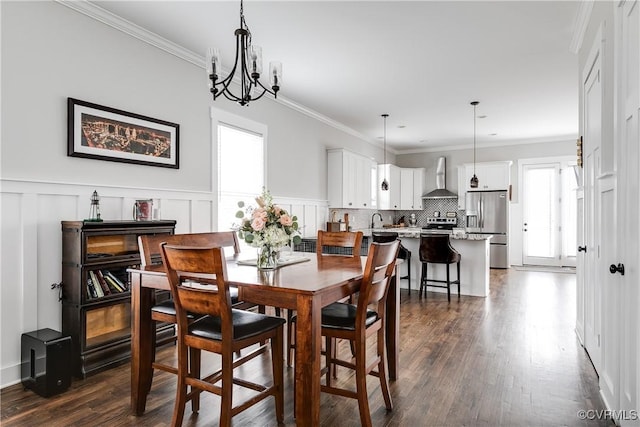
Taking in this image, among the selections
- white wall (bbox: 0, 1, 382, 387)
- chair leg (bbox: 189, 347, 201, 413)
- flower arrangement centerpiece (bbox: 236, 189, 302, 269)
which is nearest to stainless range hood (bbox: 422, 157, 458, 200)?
white wall (bbox: 0, 1, 382, 387)

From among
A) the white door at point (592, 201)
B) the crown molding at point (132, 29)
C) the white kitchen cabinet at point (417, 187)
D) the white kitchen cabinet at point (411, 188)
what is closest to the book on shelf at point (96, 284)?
the crown molding at point (132, 29)

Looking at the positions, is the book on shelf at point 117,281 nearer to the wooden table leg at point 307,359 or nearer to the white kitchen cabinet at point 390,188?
the wooden table leg at point 307,359

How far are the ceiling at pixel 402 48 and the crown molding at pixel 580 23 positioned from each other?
0.15ft

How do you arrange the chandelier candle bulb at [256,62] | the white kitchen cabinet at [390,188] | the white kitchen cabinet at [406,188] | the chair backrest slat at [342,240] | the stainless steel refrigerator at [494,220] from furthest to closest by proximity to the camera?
the white kitchen cabinet at [406,188]
the white kitchen cabinet at [390,188]
the stainless steel refrigerator at [494,220]
the chair backrest slat at [342,240]
the chandelier candle bulb at [256,62]

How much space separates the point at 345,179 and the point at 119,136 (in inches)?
154

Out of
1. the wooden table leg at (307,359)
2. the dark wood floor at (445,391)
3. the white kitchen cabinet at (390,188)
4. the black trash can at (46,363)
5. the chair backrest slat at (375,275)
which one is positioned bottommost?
the dark wood floor at (445,391)

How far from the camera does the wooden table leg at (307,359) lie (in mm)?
1710

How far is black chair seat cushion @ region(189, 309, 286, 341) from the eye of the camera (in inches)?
73.9

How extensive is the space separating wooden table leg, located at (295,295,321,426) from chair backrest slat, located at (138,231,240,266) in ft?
3.67

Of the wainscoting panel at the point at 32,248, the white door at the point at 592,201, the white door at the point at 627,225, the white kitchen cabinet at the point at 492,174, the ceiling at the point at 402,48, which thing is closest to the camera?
the white door at the point at 627,225

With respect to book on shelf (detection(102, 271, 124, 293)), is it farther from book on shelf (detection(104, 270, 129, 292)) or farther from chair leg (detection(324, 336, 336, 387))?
chair leg (detection(324, 336, 336, 387))

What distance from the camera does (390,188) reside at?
8.43 m

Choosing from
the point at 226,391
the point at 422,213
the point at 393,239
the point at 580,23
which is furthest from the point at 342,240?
the point at 422,213

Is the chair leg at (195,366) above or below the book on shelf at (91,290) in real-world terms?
below
